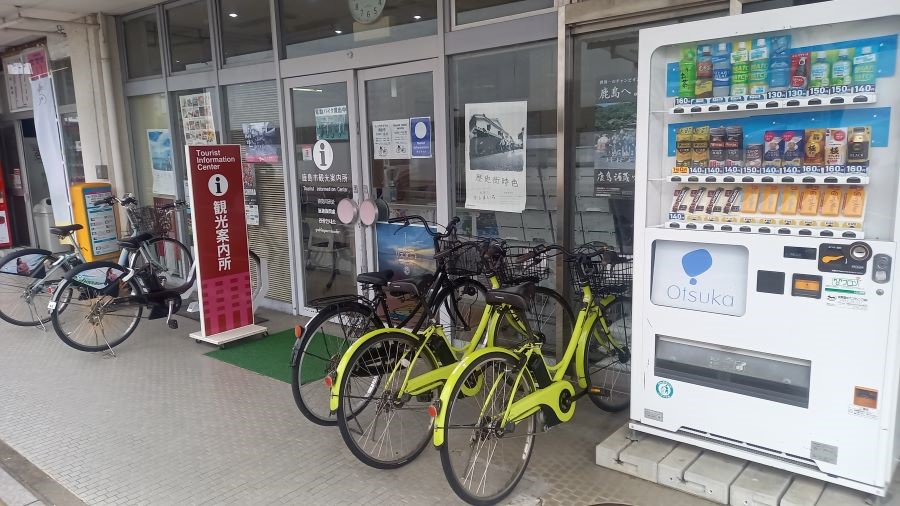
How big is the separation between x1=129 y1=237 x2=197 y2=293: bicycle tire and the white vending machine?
14.4 feet

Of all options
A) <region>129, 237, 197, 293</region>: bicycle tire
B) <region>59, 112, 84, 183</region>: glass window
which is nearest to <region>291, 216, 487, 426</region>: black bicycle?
<region>129, 237, 197, 293</region>: bicycle tire

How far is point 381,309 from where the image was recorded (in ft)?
13.1

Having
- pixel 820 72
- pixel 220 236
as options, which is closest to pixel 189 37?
pixel 220 236

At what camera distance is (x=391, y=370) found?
11.2 ft

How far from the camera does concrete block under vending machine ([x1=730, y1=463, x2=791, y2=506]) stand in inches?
111

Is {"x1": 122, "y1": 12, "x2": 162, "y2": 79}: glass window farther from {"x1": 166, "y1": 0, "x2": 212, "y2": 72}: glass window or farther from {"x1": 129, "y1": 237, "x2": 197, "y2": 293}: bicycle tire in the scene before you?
{"x1": 129, "y1": 237, "x2": 197, "y2": 293}: bicycle tire

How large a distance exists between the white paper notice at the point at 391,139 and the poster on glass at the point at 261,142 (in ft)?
4.62

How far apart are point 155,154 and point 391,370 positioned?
6.05 meters

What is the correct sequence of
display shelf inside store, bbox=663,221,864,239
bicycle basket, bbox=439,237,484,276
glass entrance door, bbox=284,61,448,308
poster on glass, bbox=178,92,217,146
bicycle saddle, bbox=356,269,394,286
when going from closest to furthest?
display shelf inside store, bbox=663,221,864,239, bicycle saddle, bbox=356,269,394,286, bicycle basket, bbox=439,237,484,276, glass entrance door, bbox=284,61,448,308, poster on glass, bbox=178,92,217,146

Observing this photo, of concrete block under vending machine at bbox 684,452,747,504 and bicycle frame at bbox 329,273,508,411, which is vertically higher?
bicycle frame at bbox 329,273,508,411

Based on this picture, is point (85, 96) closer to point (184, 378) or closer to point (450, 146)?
point (184, 378)

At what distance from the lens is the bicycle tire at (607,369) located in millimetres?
3787

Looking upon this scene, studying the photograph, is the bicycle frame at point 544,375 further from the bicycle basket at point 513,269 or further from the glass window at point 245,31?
the glass window at point 245,31

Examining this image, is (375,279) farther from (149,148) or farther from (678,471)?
(149,148)
